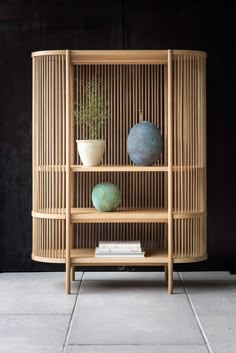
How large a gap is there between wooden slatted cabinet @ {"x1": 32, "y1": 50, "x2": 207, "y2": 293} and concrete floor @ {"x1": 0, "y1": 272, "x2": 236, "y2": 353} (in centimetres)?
22

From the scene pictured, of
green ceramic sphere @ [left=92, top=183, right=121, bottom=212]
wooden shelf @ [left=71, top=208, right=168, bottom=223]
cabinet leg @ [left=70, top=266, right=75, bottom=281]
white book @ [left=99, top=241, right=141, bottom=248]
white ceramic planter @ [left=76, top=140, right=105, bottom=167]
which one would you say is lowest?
cabinet leg @ [left=70, top=266, right=75, bottom=281]

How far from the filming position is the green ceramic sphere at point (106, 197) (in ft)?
18.5

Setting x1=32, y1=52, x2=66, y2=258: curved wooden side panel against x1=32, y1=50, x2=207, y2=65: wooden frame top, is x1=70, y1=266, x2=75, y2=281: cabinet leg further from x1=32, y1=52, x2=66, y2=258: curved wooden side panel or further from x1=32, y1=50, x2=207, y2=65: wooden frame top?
x1=32, y1=50, x2=207, y2=65: wooden frame top

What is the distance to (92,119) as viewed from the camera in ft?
19.3

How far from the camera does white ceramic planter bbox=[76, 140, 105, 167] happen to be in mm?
5645

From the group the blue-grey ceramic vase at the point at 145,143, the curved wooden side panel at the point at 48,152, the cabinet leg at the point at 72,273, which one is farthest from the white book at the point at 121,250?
the blue-grey ceramic vase at the point at 145,143

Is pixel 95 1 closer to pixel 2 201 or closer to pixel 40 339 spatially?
pixel 2 201

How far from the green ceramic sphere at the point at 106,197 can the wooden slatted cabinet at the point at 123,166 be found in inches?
2.5

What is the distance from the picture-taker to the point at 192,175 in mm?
5719

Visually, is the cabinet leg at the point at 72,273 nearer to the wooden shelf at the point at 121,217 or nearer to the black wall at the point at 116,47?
the black wall at the point at 116,47

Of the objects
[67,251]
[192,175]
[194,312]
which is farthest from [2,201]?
[194,312]

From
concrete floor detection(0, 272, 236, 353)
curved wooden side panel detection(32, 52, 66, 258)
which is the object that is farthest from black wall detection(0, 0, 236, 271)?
curved wooden side panel detection(32, 52, 66, 258)

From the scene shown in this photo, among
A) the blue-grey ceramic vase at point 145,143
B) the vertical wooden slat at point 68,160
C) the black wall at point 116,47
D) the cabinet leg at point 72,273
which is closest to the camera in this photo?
the vertical wooden slat at point 68,160

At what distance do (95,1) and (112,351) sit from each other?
3338 millimetres
